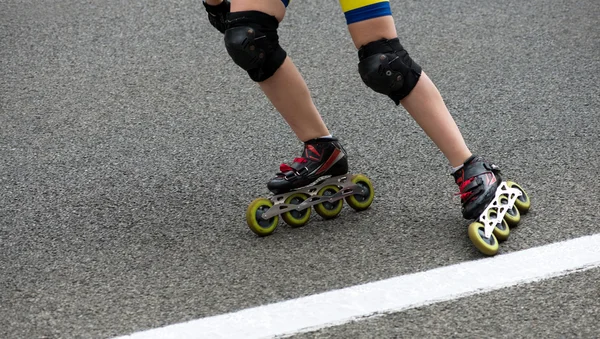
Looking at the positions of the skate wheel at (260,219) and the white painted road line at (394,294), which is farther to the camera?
the skate wheel at (260,219)

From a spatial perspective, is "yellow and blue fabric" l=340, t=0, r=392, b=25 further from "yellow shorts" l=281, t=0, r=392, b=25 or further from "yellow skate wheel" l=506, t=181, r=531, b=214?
"yellow skate wheel" l=506, t=181, r=531, b=214

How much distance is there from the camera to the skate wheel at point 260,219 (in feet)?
10.2

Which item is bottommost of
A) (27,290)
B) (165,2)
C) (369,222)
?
(165,2)

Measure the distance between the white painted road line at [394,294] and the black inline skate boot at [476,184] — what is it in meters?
0.21

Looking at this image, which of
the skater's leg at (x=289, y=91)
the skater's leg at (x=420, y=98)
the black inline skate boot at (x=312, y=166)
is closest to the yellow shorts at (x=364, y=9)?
the skater's leg at (x=420, y=98)

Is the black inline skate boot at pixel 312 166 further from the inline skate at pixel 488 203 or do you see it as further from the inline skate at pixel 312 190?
the inline skate at pixel 488 203

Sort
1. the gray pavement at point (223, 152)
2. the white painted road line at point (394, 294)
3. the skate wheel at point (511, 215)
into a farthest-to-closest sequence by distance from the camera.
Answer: the skate wheel at point (511, 215), the gray pavement at point (223, 152), the white painted road line at point (394, 294)

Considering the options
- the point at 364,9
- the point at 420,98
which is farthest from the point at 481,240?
the point at 364,9

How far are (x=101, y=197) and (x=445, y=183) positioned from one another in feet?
4.45

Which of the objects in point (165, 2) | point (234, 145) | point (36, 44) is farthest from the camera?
point (165, 2)

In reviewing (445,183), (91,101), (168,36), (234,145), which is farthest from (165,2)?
(445,183)

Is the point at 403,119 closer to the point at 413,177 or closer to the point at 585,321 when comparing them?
the point at 413,177

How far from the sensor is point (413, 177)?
11.8 feet

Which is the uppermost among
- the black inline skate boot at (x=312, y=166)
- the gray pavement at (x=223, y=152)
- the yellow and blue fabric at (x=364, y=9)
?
the yellow and blue fabric at (x=364, y=9)
